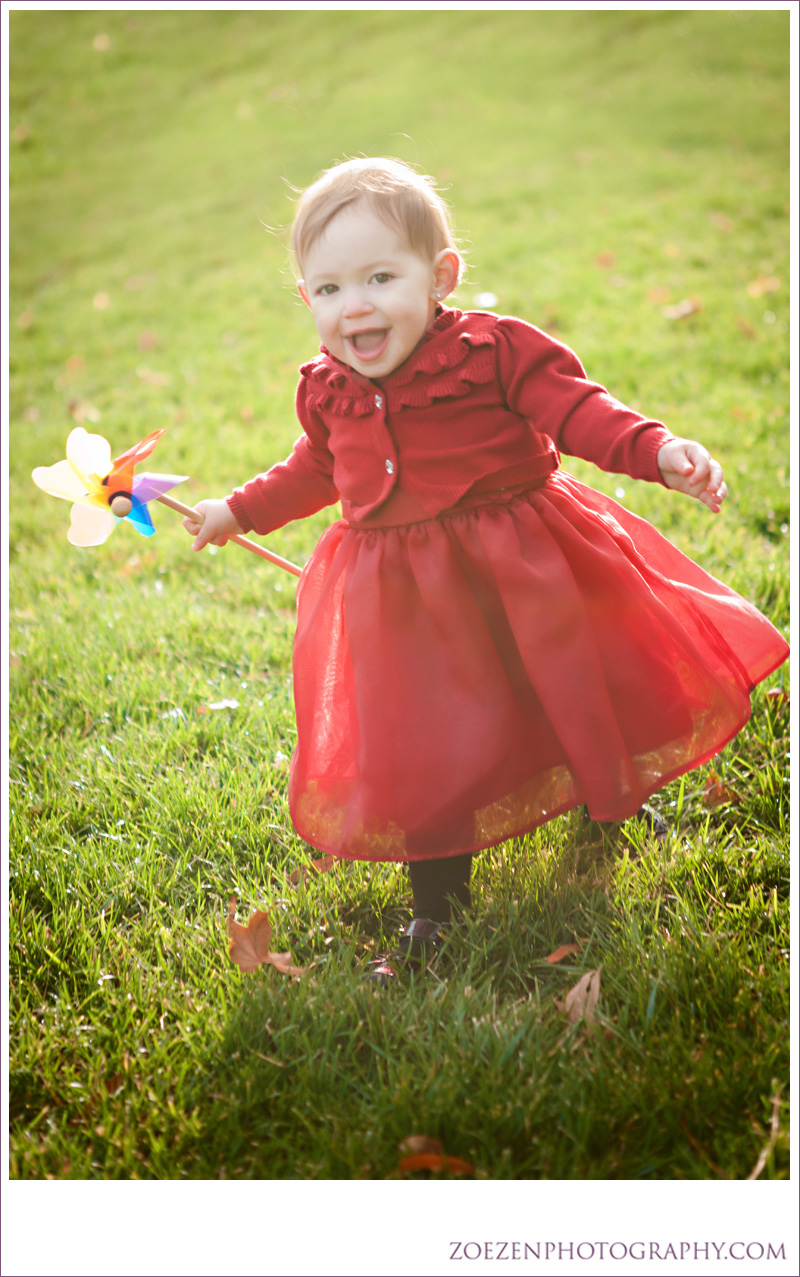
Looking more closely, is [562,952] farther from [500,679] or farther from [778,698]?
[778,698]

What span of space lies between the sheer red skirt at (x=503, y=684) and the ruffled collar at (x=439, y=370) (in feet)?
0.80

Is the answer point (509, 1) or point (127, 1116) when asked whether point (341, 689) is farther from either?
point (509, 1)

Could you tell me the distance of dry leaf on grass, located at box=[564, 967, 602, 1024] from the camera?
1854 mm

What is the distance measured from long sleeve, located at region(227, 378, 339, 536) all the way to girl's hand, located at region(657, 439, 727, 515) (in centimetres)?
79

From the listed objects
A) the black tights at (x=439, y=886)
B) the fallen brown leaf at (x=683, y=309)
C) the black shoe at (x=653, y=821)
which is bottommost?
the black tights at (x=439, y=886)

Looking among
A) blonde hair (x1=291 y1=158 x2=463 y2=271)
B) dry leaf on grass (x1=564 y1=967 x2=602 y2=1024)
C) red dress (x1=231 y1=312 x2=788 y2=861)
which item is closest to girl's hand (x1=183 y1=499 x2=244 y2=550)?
red dress (x1=231 y1=312 x2=788 y2=861)

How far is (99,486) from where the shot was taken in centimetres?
213

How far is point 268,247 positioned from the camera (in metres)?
7.82

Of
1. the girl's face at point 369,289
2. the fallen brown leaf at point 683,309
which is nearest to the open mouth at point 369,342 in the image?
the girl's face at point 369,289

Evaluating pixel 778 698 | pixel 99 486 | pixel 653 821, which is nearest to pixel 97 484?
pixel 99 486

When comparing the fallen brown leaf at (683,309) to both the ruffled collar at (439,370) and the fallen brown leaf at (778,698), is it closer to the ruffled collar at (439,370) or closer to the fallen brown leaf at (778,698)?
the fallen brown leaf at (778,698)

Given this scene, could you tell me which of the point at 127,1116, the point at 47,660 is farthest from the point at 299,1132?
the point at 47,660

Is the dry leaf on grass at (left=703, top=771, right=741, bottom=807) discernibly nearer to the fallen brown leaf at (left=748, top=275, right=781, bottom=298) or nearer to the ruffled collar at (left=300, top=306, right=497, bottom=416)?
the ruffled collar at (left=300, top=306, right=497, bottom=416)

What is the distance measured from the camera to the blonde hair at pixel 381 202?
1898 millimetres
